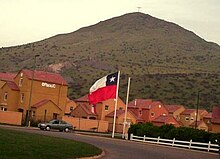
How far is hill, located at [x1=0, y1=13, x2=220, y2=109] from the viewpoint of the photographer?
116m

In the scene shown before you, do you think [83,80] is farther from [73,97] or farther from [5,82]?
[5,82]

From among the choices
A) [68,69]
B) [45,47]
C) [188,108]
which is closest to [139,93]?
[188,108]

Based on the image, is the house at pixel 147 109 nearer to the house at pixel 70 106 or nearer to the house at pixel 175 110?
the house at pixel 175 110

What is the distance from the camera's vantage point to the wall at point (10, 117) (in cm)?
6781

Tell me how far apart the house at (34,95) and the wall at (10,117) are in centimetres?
588

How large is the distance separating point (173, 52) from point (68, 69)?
4852 cm

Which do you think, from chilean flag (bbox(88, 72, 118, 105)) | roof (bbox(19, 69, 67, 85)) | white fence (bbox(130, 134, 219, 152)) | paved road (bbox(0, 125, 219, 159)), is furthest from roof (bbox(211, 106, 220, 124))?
roof (bbox(19, 69, 67, 85))

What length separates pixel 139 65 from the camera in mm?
149500

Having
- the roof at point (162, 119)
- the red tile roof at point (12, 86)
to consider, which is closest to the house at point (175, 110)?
the roof at point (162, 119)

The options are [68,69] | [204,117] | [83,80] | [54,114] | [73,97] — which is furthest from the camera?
[68,69]

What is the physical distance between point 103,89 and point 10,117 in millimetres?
21897

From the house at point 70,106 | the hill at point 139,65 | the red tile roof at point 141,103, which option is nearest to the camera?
the red tile roof at point 141,103

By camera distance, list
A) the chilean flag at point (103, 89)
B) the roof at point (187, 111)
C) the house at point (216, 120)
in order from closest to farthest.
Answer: the chilean flag at point (103, 89) → the house at point (216, 120) → the roof at point (187, 111)

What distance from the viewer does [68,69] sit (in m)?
144
